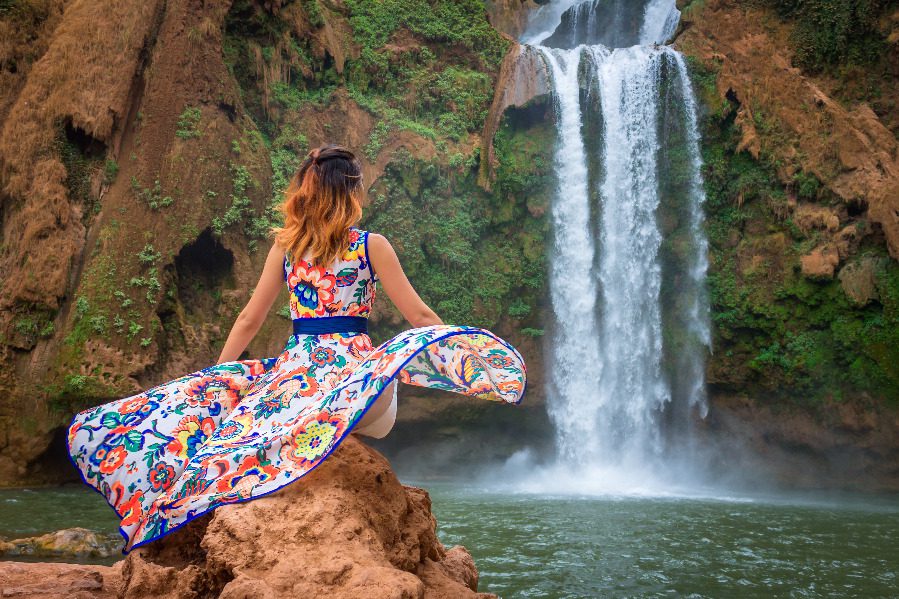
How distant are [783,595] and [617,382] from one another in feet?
31.3

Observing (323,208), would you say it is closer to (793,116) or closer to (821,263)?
(821,263)

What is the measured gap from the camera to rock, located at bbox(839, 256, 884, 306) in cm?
1321

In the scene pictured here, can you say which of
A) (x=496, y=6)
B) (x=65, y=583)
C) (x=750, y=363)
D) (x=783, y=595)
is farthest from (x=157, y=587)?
(x=496, y=6)

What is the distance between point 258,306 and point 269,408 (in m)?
0.54

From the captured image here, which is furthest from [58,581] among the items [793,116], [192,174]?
[793,116]

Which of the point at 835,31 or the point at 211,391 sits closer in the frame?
the point at 211,391

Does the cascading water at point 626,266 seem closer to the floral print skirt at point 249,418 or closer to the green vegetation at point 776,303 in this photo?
the green vegetation at point 776,303

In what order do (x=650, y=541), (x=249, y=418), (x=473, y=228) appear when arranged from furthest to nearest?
(x=473, y=228)
(x=650, y=541)
(x=249, y=418)

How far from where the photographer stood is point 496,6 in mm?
23062

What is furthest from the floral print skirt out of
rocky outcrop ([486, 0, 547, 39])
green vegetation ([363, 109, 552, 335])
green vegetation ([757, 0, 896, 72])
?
rocky outcrop ([486, 0, 547, 39])

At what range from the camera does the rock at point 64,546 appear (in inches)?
248

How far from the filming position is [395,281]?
3.02 metres

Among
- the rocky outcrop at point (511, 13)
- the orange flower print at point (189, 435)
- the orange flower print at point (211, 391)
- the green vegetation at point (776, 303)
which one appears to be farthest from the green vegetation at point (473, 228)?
the orange flower print at point (189, 435)

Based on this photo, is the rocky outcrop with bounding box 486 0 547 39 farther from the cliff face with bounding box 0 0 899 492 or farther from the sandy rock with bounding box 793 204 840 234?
the sandy rock with bounding box 793 204 840 234
